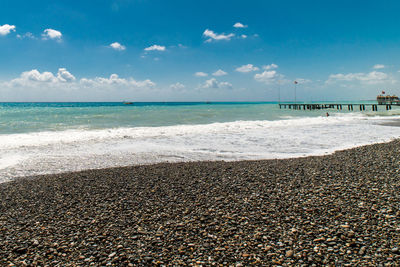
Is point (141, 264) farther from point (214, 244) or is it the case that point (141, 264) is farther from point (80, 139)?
point (80, 139)

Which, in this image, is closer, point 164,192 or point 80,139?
point 164,192

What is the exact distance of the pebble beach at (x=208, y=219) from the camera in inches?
151

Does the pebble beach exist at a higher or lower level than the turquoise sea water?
lower

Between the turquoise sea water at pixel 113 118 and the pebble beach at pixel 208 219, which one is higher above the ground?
the turquoise sea water at pixel 113 118

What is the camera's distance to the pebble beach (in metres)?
3.84

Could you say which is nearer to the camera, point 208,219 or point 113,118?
point 208,219

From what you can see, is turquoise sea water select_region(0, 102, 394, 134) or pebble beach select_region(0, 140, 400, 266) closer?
pebble beach select_region(0, 140, 400, 266)

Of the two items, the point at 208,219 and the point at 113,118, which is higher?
the point at 113,118

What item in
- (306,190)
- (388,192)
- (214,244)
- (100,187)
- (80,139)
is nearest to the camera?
(214,244)

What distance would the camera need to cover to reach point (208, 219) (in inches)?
195

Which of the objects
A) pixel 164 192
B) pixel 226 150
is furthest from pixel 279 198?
pixel 226 150

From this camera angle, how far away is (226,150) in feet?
46.0

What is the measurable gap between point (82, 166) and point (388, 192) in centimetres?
1058

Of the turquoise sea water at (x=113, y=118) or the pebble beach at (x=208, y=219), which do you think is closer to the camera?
the pebble beach at (x=208, y=219)
